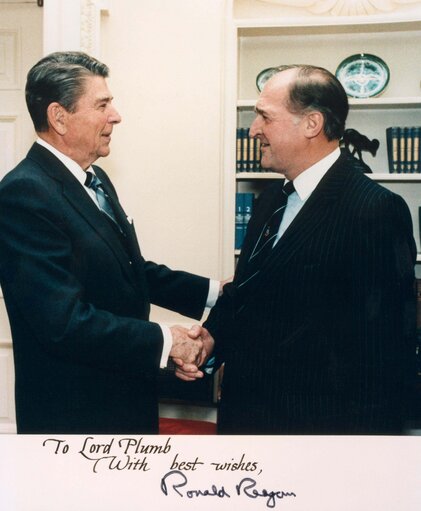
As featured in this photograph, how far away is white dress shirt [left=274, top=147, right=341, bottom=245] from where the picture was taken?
1.15 m

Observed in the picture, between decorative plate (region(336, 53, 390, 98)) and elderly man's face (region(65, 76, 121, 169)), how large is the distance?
0.76 m

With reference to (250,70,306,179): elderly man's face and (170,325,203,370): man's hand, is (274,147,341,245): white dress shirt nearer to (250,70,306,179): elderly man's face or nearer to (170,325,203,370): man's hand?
(250,70,306,179): elderly man's face

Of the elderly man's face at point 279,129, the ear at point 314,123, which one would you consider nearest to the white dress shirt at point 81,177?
the elderly man's face at point 279,129

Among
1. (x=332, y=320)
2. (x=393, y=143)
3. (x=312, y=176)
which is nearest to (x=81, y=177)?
(x=312, y=176)

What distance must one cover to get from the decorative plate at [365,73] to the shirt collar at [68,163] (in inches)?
34.3

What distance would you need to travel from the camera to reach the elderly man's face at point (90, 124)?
3.73 feet

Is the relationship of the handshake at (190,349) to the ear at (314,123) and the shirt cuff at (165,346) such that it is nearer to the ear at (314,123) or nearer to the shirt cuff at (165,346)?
the shirt cuff at (165,346)

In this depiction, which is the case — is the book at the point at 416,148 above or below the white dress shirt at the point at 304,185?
above

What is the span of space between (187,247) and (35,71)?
676 millimetres

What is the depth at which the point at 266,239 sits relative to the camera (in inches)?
47.4

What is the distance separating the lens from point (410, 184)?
67.2 inches
